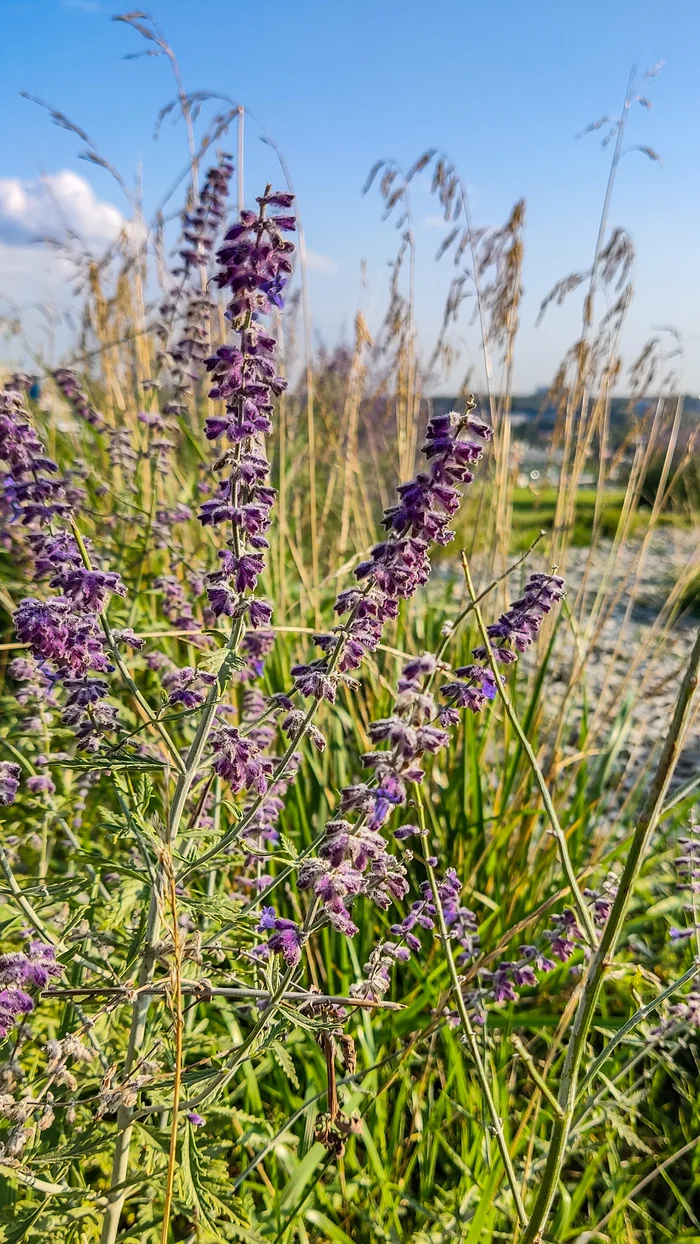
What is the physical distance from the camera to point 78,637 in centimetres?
155

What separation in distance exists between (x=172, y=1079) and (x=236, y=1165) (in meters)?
0.97

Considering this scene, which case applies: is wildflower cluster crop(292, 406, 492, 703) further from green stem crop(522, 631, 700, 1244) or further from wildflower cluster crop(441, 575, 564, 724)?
green stem crop(522, 631, 700, 1244)

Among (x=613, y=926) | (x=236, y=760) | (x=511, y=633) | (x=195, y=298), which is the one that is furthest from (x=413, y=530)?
(x=195, y=298)

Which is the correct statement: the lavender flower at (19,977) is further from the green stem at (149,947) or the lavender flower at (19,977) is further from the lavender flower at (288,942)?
the lavender flower at (288,942)

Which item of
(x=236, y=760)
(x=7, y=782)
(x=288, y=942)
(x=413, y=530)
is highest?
(x=413, y=530)

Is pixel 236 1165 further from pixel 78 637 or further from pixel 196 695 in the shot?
pixel 78 637

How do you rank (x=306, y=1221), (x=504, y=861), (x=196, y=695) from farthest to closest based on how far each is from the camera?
(x=504, y=861) → (x=306, y=1221) → (x=196, y=695)

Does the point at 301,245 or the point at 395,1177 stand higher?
the point at 301,245

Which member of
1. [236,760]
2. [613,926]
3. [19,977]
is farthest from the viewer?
[236,760]

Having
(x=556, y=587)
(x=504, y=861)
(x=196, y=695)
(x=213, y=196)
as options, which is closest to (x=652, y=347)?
(x=213, y=196)

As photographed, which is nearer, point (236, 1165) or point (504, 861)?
point (236, 1165)

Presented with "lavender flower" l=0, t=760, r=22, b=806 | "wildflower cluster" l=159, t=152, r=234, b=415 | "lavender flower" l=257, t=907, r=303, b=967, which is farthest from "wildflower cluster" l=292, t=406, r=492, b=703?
"wildflower cluster" l=159, t=152, r=234, b=415

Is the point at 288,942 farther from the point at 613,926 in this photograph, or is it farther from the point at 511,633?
the point at 511,633

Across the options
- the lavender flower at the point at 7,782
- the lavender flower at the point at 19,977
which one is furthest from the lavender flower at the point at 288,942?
the lavender flower at the point at 7,782
